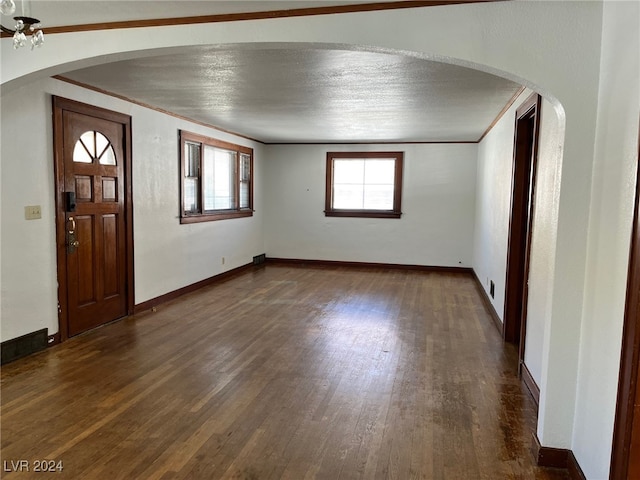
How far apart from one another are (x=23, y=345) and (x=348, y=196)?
590 centimetres

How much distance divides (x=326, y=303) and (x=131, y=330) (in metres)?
2.31

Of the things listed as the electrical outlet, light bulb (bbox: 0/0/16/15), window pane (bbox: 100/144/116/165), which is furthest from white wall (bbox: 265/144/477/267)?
light bulb (bbox: 0/0/16/15)

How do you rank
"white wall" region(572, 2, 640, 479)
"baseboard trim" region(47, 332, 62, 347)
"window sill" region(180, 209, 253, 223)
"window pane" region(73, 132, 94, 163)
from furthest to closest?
"window sill" region(180, 209, 253, 223) < "window pane" region(73, 132, 94, 163) < "baseboard trim" region(47, 332, 62, 347) < "white wall" region(572, 2, 640, 479)

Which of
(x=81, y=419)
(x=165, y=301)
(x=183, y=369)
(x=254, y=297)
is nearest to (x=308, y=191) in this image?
(x=254, y=297)

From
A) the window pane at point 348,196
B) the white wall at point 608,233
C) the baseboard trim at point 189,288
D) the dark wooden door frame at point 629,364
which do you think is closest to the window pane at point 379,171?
the window pane at point 348,196

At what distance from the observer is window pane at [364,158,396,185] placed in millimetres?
8219

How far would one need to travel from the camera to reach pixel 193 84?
402 cm

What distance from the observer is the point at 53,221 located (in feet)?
12.9

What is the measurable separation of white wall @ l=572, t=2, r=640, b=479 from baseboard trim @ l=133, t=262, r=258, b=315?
14.6 ft

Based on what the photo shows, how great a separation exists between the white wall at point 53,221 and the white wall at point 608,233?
3.99 metres

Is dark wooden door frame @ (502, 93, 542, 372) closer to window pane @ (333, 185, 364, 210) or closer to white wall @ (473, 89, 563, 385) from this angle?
white wall @ (473, 89, 563, 385)

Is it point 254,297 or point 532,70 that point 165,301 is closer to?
A: point 254,297

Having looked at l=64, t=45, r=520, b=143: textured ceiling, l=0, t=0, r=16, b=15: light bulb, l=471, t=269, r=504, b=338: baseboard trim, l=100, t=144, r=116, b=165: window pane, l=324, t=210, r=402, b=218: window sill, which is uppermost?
l=64, t=45, r=520, b=143: textured ceiling

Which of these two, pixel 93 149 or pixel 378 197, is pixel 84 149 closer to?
pixel 93 149
